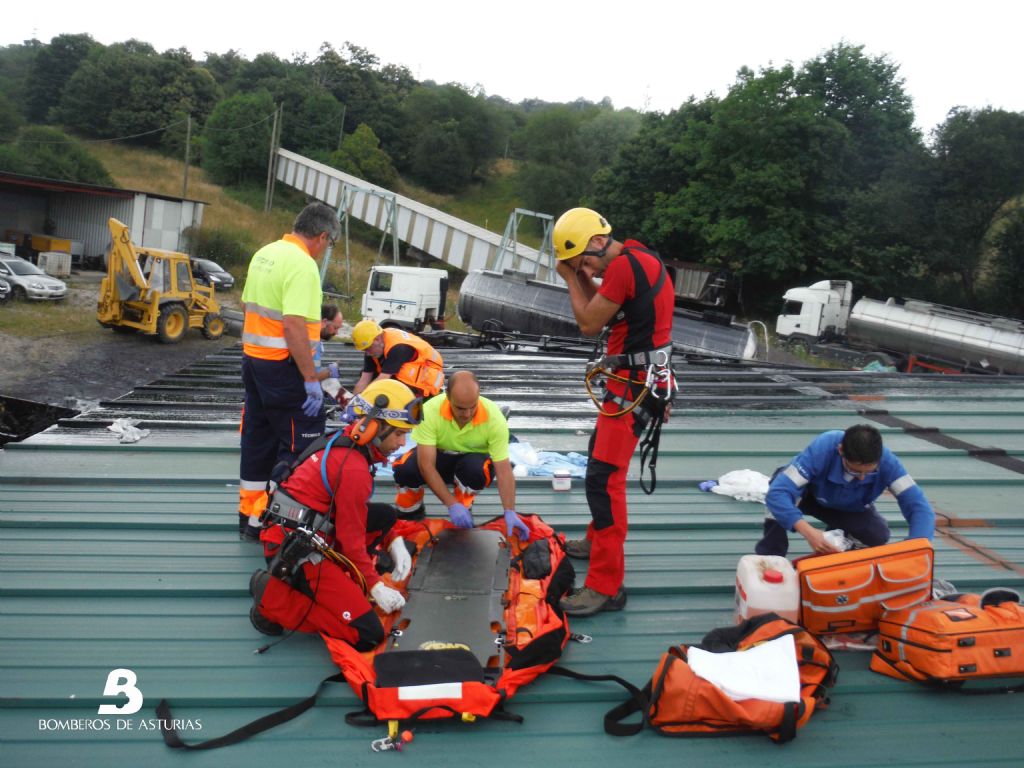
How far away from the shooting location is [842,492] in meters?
3.87

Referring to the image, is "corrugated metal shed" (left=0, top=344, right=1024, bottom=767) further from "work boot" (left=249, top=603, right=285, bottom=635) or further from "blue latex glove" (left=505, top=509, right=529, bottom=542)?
"blue latex glove" (left=505, top=509, right=529, bottom=542)

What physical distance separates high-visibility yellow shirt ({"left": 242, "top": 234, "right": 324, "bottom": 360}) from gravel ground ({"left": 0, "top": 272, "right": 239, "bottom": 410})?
1158 cm

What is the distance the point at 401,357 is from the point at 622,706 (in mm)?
3387

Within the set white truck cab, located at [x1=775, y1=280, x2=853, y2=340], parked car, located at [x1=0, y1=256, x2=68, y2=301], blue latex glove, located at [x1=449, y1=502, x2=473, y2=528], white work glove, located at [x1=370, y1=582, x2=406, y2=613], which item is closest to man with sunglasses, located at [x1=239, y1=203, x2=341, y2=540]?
blue latex glove, located at [x1=449, y1=502, x2=473, y2=528]

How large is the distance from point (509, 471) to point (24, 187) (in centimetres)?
3597

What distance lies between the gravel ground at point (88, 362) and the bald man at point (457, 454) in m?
11.6

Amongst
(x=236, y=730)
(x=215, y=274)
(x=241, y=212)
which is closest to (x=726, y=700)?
(x=236, y=730)

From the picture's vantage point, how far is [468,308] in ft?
69.2

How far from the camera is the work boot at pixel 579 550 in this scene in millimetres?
4270

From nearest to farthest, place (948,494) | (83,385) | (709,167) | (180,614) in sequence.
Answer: (180,614), (948,494), (83,385), (709,167)

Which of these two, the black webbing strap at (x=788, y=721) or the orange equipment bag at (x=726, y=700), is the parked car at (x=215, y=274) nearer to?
the orange equipment bag at (x=726, y=700)

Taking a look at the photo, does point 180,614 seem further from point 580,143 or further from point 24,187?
point 580,143

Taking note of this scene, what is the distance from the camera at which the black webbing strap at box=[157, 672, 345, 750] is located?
2.70 m

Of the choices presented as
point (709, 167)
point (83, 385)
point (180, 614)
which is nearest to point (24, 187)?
point (83, 385)
